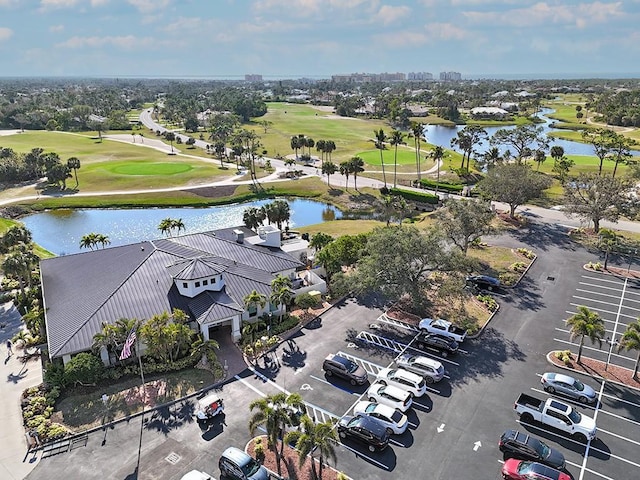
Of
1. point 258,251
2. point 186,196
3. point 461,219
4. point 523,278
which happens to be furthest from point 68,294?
point 186,196

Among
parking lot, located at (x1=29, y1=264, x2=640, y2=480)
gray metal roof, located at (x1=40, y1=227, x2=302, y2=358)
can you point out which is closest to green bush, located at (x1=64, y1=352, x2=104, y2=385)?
gray metal roof, located at (x1=40, y1=227, x2=302, y2=358)

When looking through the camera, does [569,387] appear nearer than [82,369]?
Yes

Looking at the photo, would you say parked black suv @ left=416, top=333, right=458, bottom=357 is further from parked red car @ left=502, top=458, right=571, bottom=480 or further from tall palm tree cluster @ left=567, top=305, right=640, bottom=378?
parked red car @ left=502, top=458, right=571, bottom=480

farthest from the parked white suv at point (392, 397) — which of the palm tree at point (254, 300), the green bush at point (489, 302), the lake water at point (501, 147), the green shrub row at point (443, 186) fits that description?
the lake water at point (501, 147)

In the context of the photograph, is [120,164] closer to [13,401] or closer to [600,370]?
[13,401]

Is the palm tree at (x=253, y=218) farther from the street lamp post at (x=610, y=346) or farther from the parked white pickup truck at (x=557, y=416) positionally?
the street lamp post at (x=610, y=346)

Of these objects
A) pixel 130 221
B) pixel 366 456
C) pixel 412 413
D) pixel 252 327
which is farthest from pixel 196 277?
pixel 130 221

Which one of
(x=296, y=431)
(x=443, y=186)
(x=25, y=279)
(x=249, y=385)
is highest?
(x=443, y=186)
